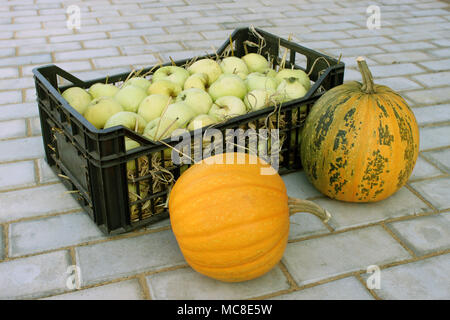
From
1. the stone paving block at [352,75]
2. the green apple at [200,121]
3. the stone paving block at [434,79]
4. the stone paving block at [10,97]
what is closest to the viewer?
the green apple at [200,121]

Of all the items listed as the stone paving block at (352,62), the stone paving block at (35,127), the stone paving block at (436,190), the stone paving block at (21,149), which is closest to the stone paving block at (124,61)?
the stone paving block at (35,127)

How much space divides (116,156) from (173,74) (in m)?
0.94

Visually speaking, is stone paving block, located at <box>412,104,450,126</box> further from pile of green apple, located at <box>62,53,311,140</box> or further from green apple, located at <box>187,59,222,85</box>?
green apple, located at <box>187,59,222,85</box>

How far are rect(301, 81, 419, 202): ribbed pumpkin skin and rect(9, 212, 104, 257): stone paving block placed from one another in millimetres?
1115

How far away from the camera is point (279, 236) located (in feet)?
6.56

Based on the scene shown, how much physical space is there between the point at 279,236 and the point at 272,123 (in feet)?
2.49

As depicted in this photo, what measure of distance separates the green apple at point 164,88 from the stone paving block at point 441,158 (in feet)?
5.06

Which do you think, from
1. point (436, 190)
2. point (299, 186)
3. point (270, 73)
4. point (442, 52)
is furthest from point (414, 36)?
point (299, 186)

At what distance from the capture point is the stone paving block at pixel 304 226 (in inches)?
93.7

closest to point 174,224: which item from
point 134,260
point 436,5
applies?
point 134,260

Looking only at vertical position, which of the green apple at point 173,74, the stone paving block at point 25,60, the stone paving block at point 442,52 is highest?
the green apple at point 173,74

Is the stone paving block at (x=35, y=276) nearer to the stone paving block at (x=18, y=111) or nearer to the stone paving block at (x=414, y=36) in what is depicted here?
the stone paving block at (x=18, y=111)

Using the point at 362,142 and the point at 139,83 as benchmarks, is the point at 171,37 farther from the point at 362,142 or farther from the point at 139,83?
the point at 362,142
